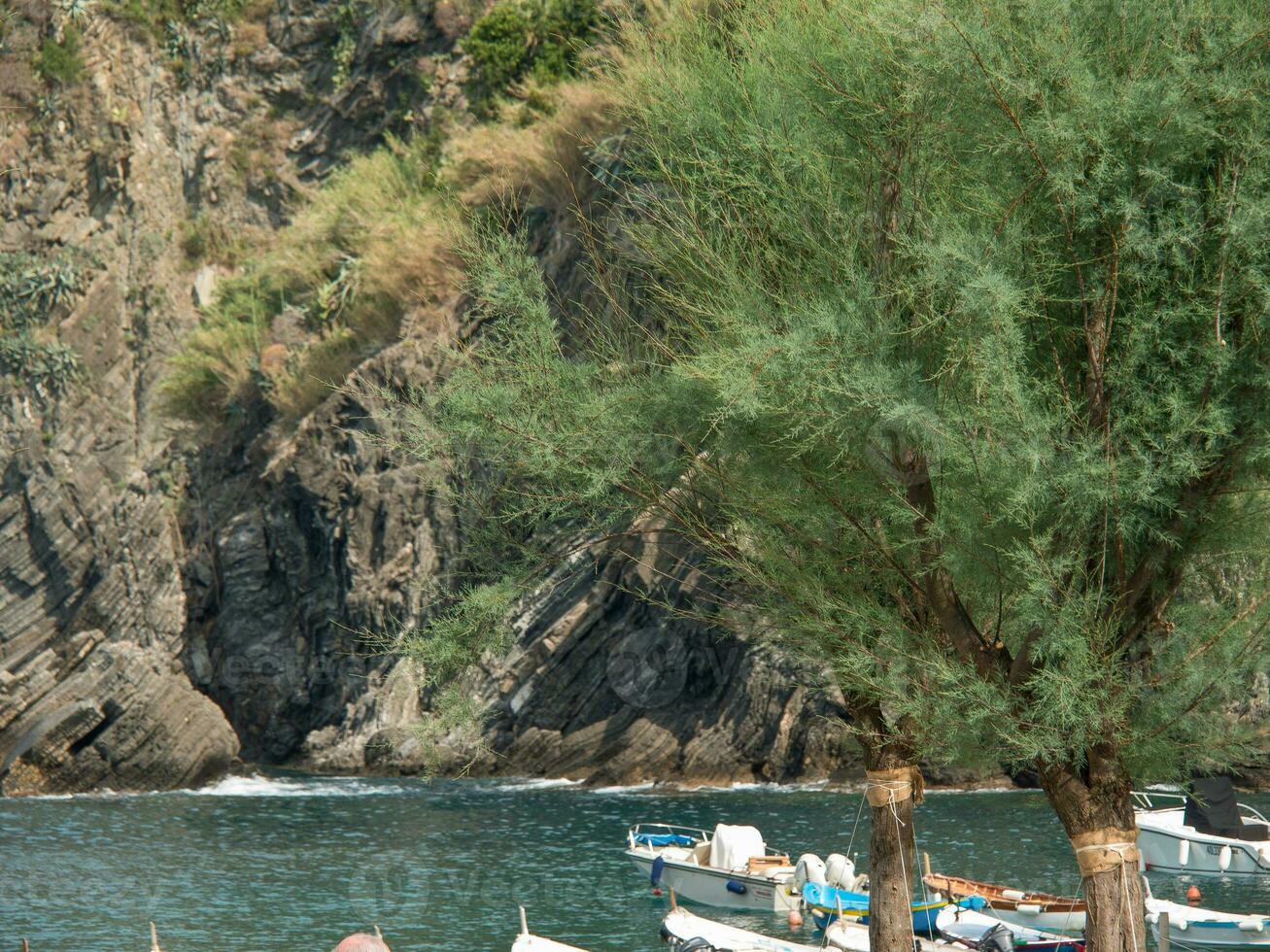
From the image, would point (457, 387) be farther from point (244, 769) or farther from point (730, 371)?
point (244, 769)

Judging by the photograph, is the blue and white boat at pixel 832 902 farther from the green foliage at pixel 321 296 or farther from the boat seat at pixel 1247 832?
the green foliage at pixel 321 296

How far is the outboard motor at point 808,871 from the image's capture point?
2388 centimetres

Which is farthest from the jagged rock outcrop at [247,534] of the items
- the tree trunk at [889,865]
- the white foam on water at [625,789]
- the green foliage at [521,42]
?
the tree trunk at [889,865]

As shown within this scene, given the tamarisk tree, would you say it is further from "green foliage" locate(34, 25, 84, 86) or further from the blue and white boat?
"green foliage" locate(34, 25, 84, 86)

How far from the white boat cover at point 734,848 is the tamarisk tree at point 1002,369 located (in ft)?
43.6

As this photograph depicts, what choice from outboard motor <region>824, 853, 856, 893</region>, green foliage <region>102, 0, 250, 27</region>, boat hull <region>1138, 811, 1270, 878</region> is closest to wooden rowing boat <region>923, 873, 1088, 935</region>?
outboard motor <region>824, 853, 856, 893</region>

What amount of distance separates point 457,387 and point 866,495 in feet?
15.7

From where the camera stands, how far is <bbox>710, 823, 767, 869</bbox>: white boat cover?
25781 mm

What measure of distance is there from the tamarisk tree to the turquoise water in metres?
11.8

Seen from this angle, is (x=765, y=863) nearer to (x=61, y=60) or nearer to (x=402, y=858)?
(x=402, y=858)

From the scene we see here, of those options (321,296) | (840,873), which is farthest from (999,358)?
(321,296)

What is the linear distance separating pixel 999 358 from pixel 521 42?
46.4m

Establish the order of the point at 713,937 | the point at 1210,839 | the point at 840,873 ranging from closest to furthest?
the point at 713,937 → the point at 840,873 → the point at 1210,839

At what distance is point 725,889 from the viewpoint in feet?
83.8
